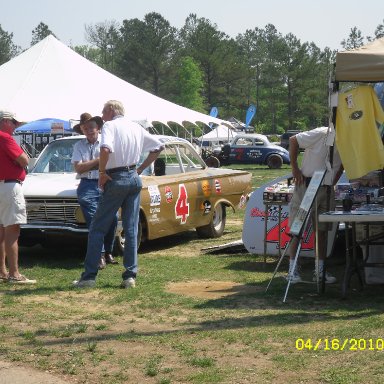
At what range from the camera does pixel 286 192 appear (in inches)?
378

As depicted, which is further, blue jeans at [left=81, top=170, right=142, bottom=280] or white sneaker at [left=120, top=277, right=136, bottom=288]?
white sneaker at [left=120, top=277, right=136, bottom=288]

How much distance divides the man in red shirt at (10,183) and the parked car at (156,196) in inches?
59.9

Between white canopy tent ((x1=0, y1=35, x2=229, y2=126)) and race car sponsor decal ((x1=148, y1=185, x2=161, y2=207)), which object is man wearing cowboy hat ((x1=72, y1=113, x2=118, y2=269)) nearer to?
race car sponsor decal ((x1=148, y1=185, x2=161, y2=207))

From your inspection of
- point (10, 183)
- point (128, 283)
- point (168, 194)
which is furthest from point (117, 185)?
point (168, 194)

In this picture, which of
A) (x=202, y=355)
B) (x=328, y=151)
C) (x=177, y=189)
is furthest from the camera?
(x=177, y=189)

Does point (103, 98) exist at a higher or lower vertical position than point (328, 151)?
higher

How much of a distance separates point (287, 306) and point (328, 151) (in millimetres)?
1667

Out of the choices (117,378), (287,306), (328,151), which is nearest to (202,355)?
(117,378)

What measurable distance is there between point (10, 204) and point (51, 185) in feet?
6.60

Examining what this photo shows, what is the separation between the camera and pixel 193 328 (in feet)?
22.3

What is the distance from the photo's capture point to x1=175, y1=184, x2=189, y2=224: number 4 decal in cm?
1180

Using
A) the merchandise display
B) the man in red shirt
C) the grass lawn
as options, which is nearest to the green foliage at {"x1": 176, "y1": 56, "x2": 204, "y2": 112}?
the merchandise display

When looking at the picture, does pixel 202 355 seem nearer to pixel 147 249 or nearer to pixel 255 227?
pixel 255 227

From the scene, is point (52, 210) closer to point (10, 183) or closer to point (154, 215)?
point (154, 215)
